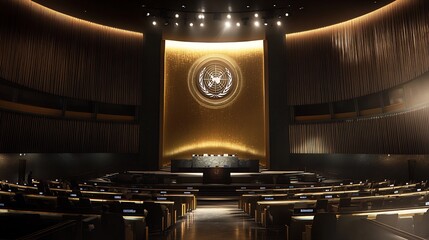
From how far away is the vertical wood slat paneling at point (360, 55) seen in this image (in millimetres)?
13881

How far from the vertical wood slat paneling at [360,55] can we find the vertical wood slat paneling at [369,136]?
1.57 meters

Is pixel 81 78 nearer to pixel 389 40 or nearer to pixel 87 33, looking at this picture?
pixel 87 33

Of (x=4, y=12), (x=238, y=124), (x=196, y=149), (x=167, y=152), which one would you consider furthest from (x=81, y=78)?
(x=238, y=124)

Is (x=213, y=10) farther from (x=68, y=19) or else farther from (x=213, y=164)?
(x=213, y=164)

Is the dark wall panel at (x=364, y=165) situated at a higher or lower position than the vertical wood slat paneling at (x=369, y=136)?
lower

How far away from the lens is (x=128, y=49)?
1953 cm

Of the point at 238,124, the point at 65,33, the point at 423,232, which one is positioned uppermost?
the point at 65,33

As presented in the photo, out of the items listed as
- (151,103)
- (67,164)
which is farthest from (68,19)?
(67,164)

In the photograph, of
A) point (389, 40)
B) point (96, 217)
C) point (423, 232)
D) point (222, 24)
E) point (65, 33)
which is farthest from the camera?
point (222, 24)

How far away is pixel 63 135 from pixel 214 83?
9.61 metres

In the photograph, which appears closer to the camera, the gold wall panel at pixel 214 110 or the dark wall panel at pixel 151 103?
the dark wall panel at pixel 151 103

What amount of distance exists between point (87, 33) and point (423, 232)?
18344mm

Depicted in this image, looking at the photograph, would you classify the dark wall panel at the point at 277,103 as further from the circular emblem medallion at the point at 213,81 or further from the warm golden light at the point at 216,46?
the circular emblem medallion at the point at 213,81

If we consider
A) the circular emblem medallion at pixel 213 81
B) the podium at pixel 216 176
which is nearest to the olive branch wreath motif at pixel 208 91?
the circular emblem medallion at pixel 213 81
